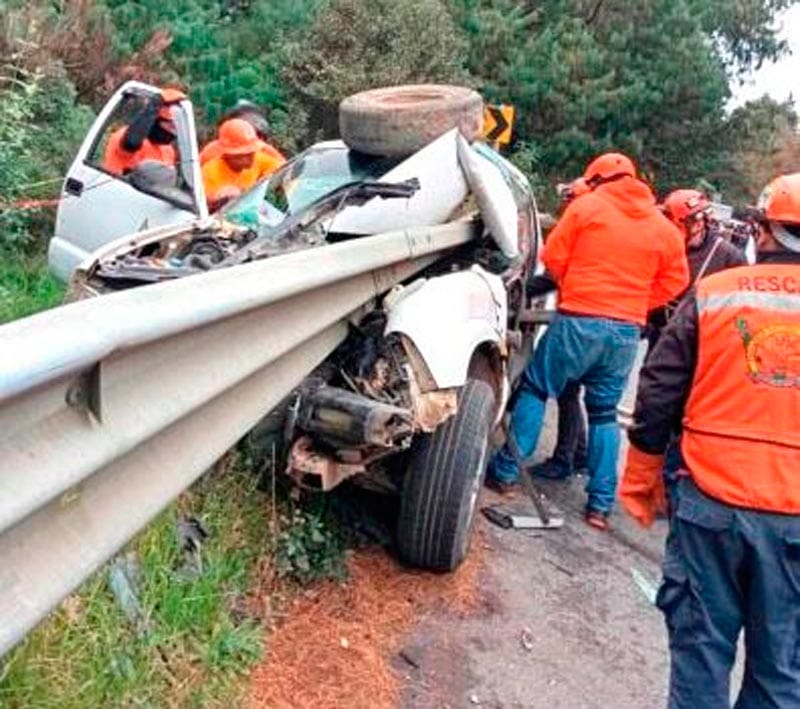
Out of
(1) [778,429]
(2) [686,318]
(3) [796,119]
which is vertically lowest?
(3) [796,119]

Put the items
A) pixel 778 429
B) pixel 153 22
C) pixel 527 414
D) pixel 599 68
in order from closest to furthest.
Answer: pixel 778 429, pixel 527 414, pixel 153 22, pixel 599 68

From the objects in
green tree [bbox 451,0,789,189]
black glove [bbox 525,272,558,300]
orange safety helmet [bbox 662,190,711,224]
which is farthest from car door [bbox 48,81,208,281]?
green tree [bbox 451,0,789,189]

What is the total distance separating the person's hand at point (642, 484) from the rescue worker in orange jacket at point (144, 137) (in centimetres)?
374

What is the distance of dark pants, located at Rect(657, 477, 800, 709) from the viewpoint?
10.8 ft

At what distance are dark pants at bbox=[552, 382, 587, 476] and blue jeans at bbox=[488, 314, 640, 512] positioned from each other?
1.19 ft

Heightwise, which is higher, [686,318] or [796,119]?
[686,318]

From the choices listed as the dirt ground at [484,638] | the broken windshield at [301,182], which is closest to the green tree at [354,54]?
the broken windshield at [301,182]

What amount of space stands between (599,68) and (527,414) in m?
12.3

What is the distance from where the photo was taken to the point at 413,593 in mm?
4469

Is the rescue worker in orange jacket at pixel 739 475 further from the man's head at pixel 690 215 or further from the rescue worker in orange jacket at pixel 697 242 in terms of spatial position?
the man's head at pixel 690 215

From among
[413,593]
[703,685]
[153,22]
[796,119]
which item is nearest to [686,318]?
[703,685]

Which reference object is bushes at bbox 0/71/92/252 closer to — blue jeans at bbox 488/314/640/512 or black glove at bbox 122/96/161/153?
black glove at bbox 122/96/161/153

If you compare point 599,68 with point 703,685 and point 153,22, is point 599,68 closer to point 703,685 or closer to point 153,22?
point 153,22

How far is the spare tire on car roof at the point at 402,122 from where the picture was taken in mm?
5664
